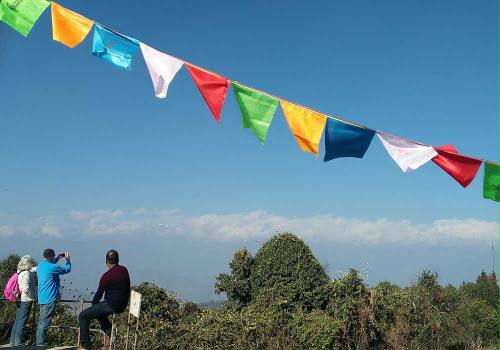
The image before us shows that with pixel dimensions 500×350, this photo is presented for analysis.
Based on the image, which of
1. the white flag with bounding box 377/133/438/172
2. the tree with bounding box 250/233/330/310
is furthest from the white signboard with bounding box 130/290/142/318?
the tree with bounding box 250/233/330/310

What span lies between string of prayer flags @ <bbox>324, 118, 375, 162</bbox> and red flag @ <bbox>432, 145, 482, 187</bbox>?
1058 mm

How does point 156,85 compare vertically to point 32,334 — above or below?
above

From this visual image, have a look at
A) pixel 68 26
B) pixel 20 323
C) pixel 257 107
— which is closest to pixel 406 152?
pixel 257 107

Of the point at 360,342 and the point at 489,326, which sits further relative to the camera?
the point at 489,326

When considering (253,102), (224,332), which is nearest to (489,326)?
(224,332)

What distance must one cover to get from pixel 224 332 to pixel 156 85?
6618 mm

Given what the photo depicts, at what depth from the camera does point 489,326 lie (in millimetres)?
19266

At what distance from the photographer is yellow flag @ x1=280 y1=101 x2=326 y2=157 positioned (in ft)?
24.3

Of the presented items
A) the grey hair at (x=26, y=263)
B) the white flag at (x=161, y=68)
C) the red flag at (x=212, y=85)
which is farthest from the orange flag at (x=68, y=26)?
the grey hair at (x=26, y=263)

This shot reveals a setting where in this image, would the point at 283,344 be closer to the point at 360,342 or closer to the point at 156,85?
the point at 360,342

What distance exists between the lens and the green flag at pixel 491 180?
7836 mm

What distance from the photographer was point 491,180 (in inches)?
310

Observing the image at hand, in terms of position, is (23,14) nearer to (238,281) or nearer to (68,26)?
(68,26)

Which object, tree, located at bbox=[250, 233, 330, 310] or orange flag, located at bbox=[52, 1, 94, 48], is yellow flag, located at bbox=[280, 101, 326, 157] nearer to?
orange flag, located at bbox=[52, 1, 94, 48]
